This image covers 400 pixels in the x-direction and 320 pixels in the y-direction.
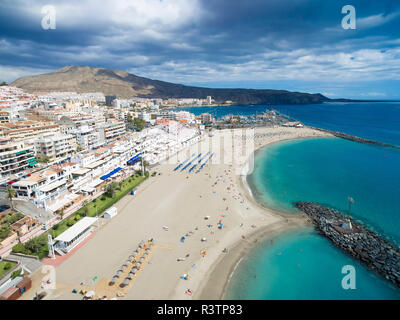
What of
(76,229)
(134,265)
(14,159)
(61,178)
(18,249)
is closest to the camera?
(134,265)

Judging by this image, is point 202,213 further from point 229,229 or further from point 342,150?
point 342,150

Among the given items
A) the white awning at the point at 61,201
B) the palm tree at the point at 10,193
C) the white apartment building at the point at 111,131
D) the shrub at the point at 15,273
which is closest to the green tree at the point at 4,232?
the white awning at the point at 61,201

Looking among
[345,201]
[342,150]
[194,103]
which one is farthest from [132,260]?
[194,103]

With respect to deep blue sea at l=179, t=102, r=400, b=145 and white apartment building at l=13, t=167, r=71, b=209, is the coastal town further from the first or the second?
deep blue sea at l=179, t=102, r=400, b=145

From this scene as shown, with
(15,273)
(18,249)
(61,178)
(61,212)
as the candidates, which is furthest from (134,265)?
(61,178)

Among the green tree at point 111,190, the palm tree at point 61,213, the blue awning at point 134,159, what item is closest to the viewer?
the palm tree at point 61,213

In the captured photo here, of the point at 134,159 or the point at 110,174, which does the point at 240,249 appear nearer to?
the point at 110,174

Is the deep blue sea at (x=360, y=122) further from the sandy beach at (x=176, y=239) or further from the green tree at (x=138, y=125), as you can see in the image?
the sandy beach at (x=176, y=239)
